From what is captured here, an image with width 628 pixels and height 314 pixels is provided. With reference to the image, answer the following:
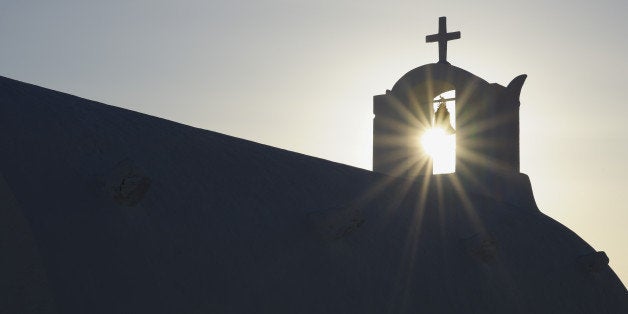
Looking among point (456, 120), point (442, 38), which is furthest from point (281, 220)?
point (442, 38)

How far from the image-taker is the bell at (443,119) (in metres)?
19.4

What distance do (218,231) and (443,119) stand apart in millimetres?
9619

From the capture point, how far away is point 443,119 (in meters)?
19.5

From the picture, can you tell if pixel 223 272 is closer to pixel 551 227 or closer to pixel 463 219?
pixel 463 219

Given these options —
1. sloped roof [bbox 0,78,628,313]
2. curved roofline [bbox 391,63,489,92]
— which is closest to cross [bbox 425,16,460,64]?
curved roofline [bbox 391,63,489,92]

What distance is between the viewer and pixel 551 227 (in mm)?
19750

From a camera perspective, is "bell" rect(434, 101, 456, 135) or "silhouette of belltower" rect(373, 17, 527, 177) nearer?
"silhouette of belltower" rect(373, 17, 527, 177)

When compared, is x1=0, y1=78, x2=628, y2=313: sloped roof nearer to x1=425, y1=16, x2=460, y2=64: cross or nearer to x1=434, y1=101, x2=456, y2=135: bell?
x1=434, y1=101, x2=456, y2=135: bell

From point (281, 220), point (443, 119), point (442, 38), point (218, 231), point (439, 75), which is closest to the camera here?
point (218, 231)

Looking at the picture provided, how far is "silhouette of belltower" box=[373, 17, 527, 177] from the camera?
19016 millimetres

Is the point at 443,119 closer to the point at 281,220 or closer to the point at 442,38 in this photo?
the point at 442,38

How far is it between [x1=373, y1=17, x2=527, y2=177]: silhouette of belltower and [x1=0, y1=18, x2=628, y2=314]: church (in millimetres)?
31

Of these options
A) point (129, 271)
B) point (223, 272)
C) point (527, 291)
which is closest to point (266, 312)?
point (223, 272)

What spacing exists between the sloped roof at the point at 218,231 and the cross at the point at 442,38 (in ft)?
11.7
